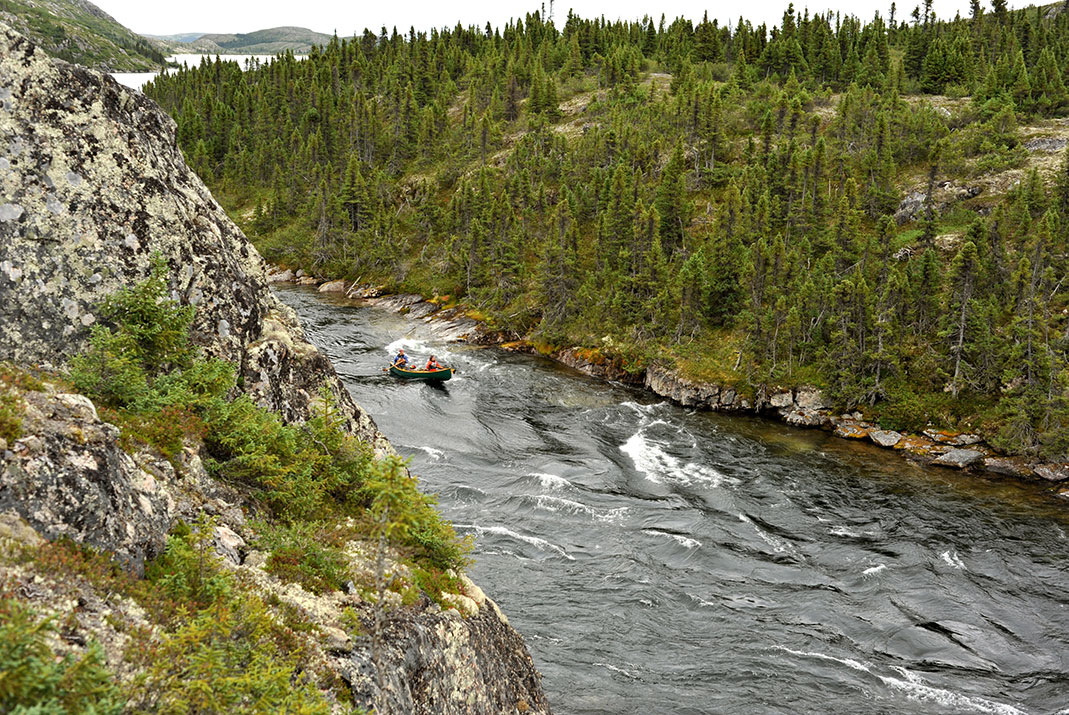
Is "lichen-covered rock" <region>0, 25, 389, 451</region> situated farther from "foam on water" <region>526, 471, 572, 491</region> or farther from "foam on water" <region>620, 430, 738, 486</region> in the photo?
"foam on water" <region>620, 430, 738, 486</region>

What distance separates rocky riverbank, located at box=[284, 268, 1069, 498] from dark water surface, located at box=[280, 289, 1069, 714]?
6.59 ft

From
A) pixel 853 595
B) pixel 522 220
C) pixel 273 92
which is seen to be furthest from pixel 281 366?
pixel 273 92

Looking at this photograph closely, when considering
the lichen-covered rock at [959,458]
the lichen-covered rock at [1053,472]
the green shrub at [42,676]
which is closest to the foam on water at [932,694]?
the green shrub at [42,676]

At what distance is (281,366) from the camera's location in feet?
55.1

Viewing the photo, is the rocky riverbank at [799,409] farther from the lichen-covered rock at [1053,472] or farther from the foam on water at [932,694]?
the foam on water at [932,694]

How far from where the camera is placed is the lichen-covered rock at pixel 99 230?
12688mm

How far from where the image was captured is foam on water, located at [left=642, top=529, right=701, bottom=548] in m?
32.3

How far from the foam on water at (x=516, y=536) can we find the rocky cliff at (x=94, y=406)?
14.5 meters

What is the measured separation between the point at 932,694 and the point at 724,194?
71.3 meters

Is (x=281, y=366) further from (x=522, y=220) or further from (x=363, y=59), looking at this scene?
(x=363, y=59)

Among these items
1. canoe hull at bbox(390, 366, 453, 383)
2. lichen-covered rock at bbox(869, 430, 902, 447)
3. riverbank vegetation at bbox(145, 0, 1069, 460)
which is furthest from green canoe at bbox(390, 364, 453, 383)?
lichen-covered rock at bbox(869, 430, 902, 447)

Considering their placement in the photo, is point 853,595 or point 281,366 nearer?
point 281,366

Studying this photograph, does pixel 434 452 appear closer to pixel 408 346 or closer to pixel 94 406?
pixel 408 346

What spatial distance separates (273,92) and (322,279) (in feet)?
282
